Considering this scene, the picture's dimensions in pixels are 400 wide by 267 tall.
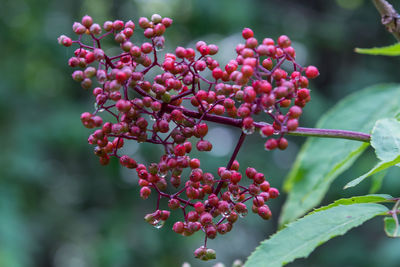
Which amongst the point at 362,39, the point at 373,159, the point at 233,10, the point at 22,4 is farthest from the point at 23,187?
the point at 362,39

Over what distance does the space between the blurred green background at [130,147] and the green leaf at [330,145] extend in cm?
348

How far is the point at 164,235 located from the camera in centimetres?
650

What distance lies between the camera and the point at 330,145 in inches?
74.3

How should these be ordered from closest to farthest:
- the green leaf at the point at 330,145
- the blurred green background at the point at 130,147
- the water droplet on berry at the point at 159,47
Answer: the water droplet on berry at the point at 159,47 < the green leaf at the point at 330,145 < the blurred green background at the point at 130,147

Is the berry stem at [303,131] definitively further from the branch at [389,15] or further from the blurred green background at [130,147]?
the blurred green background at [130,147]

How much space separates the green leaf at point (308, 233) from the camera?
1000 mm

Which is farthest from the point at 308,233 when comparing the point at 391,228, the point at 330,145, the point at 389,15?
the point at 330,145

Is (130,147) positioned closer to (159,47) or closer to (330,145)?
(330,145)

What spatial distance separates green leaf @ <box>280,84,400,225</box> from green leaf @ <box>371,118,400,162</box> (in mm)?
616

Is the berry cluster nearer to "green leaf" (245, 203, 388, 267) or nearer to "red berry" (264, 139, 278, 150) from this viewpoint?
"red berry" (264, 139, 278, 150)

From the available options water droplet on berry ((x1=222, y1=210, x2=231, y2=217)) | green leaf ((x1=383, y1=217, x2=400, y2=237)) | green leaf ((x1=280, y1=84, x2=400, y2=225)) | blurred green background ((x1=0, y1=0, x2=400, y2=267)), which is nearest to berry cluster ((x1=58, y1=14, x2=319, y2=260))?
water droplet on berry ((x1=222, y1=210, x2=231, y2=217))

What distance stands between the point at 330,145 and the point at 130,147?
500 cm

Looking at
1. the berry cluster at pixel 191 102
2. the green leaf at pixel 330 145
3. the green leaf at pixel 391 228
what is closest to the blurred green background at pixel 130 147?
the green leaf at pixel 330 145

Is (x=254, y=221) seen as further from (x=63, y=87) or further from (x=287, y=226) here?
(x=287, y=226)
